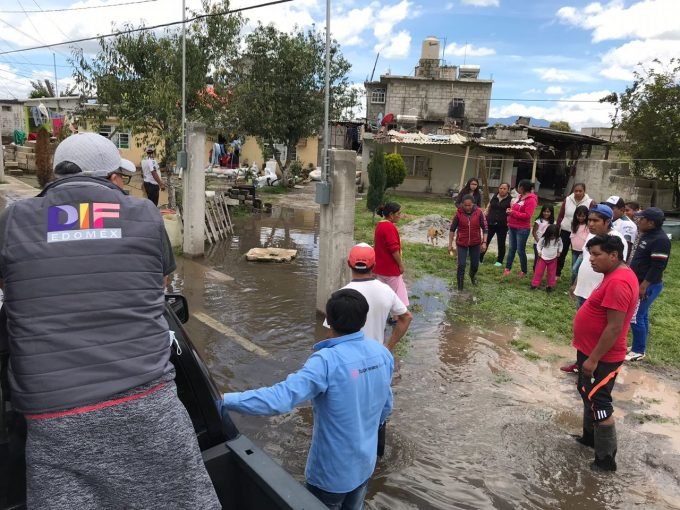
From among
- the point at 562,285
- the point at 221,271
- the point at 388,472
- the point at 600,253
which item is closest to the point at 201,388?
the point at 388,472

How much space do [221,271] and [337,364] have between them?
712 centimetres

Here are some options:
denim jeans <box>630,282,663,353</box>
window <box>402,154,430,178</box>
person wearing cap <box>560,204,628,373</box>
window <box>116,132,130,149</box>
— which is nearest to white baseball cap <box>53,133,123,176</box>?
person wearing cap <box>560,204,628,373</box>

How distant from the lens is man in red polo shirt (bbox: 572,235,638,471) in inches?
141

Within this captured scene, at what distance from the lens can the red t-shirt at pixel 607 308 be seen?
358cm

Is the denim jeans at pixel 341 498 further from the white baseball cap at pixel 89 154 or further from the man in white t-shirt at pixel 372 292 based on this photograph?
the white baseball cap at pixel 89 154

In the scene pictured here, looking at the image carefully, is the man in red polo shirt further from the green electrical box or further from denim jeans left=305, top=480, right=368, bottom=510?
the green electrical box

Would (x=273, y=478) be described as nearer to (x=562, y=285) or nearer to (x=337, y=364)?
(x=337, y=364)

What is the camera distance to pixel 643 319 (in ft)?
19.0

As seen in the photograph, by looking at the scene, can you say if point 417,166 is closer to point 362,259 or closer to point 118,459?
point 362,259

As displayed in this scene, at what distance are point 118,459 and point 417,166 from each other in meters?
23.9

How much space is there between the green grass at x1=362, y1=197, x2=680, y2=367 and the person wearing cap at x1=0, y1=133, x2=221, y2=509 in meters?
5.91

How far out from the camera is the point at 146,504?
1587mm

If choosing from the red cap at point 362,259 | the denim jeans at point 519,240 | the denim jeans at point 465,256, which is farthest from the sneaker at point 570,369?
the denim jeans at point 519,240

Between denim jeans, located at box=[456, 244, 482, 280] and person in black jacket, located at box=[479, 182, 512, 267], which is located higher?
Answer: person in black jacket, located at box=[479, 182, 512, 267]
